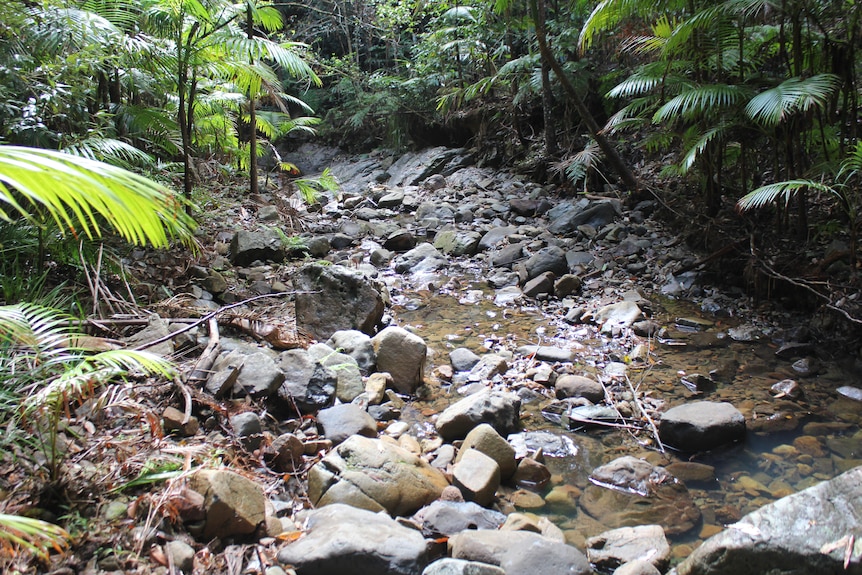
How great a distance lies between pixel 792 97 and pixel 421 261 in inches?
176

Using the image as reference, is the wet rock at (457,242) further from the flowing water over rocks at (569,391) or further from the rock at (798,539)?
the rock at (798,539)

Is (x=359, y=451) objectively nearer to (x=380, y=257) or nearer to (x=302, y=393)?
(x=302, y=393)

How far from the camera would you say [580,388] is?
375 centimetres

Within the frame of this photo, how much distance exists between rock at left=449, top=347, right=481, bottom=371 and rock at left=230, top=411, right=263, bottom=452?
1.96 metres

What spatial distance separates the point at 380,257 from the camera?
24.2ft

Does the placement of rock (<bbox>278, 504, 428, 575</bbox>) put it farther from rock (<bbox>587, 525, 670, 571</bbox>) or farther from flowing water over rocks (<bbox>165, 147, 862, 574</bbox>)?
rock (<bbox>587, 525, 670, 571</bbox>)

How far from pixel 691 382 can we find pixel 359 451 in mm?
2560

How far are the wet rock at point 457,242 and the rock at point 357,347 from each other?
3410 millimetres

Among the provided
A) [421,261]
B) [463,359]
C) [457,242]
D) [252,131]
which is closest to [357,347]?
[463,359]

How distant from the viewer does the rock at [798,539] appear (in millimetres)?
1640

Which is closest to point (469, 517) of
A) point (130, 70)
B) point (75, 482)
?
point (75, 482)

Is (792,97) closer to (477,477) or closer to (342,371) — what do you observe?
(477,477)

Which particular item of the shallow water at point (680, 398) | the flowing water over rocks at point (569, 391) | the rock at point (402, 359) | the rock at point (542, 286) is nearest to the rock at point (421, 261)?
the flowing water over rocks at point (569, 391)

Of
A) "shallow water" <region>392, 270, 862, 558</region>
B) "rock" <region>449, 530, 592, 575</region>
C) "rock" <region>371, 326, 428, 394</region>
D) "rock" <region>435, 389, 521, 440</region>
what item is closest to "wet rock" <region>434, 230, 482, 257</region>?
"shallow water" <region>392, 270, 862, 558</region>
